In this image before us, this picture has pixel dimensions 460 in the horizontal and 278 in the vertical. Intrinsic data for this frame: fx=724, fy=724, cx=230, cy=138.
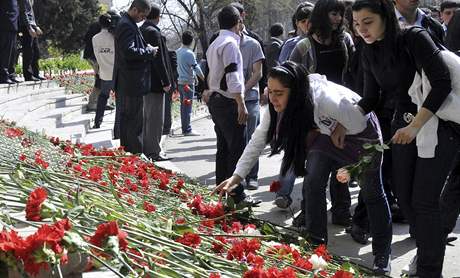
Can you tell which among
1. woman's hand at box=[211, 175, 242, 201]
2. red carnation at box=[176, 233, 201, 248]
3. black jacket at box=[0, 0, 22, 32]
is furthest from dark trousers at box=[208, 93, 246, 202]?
red carnation at box=[176, 233, 201, 248]

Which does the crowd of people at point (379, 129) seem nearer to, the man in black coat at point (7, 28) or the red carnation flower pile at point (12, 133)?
the red carnation flower pile at point (12, 133)

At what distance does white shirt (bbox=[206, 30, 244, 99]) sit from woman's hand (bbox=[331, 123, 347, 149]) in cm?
244

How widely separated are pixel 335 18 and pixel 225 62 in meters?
1.33

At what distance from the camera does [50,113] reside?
10680mm

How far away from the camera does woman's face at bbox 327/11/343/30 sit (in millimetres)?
5691

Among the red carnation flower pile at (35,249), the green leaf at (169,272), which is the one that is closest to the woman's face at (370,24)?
the green leaf at (169,272)

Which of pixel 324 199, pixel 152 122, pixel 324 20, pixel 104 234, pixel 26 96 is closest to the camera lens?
pixel 104 234

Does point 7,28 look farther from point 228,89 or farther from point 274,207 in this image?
point 274,207

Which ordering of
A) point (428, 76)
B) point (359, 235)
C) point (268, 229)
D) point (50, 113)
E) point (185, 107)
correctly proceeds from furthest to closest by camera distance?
point (185, 107) < point (50, 113) < point (359, 235) < point (428, 76) < point (268, 229)

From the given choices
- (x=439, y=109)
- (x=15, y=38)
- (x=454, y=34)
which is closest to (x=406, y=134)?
(x=439, y=109)

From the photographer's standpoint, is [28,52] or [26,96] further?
[28,52]

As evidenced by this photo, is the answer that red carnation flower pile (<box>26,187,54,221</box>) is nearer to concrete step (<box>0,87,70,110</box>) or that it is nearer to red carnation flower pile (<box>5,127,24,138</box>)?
red carnation flower pile (<box>5,127,24,138</box>)

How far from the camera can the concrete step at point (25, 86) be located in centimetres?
954

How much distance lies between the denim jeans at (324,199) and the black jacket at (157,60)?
15.1ft
